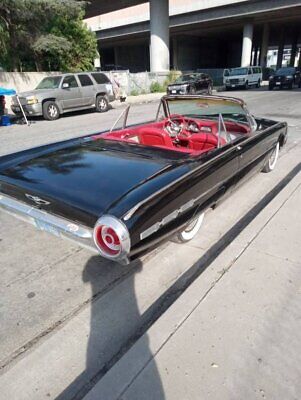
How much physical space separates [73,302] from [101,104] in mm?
13530

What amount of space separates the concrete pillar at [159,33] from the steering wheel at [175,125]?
26.5m

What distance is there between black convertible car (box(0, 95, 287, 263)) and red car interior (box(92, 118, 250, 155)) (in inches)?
0.5

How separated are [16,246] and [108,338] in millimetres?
1637

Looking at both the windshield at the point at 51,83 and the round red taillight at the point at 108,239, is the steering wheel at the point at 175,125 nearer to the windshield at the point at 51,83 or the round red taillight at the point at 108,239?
the round red taillight at the point at 108,239

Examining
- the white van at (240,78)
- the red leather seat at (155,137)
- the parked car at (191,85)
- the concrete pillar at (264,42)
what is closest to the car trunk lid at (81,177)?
the red leather seat at (155,137)

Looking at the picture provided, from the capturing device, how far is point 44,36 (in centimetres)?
1872

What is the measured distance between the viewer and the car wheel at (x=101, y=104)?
14883 mm

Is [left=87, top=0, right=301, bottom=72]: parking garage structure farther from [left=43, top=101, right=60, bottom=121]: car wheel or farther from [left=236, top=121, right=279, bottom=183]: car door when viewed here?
[left=236, top=121, right=279, bottom=183]: car door

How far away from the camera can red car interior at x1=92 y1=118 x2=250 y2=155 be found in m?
3.78

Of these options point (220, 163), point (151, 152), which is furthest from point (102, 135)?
point (220, 163)

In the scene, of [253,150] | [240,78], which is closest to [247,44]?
[240,78]

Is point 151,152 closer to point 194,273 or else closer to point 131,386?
point 194,273

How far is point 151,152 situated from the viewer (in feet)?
10.9

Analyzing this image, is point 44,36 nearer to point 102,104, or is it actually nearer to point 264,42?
point 102,104
